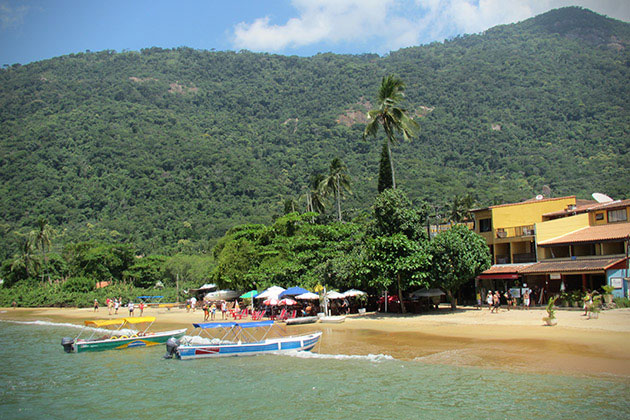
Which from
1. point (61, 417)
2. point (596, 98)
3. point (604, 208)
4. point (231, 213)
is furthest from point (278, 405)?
point (596, 98)

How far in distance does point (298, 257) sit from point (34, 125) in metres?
176

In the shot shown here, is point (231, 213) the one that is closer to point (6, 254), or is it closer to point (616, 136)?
point (6, 254)

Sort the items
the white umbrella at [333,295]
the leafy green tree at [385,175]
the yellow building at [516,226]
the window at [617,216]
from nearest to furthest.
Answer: the window at [617,216] < the white umbrella at [333,295] < the yellow building at [516,226] < the leafy green tree at [385,175]

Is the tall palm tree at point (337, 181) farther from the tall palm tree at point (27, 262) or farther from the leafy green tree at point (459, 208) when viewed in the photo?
the tall palm tree at point (27, 262)

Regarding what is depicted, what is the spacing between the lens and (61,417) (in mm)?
15461

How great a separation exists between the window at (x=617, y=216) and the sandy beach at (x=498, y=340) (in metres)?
9.13

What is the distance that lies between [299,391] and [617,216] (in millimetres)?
28042

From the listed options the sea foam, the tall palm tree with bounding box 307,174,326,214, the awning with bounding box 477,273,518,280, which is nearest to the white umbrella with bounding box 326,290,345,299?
the awning with bounding box 477,273,518,280

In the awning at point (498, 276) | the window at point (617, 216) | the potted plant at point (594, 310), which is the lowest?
the potted plant at point (594, 310)

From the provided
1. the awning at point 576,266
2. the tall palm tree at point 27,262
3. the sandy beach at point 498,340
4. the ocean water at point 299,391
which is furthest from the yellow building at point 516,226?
the tall palm tree at point 27,262

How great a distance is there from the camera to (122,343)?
27.9 m

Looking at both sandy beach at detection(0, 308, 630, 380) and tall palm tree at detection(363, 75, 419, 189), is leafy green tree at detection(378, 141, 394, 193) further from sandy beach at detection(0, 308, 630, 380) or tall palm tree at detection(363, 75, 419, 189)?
sandy beach at detection(0, 308, 630, 380)

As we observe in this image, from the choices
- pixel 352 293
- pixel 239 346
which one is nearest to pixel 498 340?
pixel 239 346

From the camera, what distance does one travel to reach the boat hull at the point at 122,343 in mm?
27000
